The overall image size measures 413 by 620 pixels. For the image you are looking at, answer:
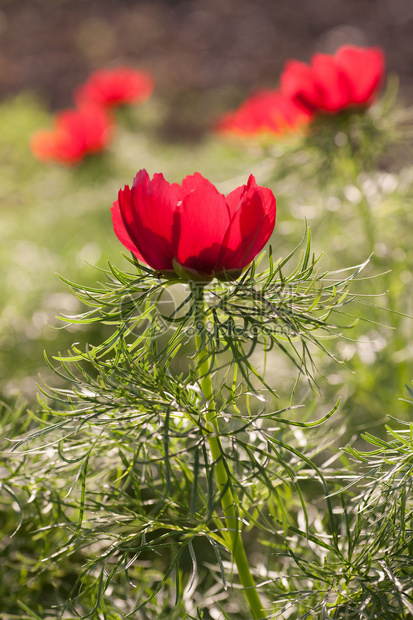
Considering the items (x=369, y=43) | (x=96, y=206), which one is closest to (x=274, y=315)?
(x=96, y=206)

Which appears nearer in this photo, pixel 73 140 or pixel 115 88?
pixel 73 140

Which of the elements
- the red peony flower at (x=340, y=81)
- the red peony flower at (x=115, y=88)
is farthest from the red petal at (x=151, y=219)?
the red peony flower at (x=115, y=88)

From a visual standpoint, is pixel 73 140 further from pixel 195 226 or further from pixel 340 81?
pixel 195 226

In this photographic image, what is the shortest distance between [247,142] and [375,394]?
1.20 feet

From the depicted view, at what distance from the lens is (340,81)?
2.53 ft

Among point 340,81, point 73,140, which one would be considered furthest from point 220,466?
point 73,140

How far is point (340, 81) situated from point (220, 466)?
54cm

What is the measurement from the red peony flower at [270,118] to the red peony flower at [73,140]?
30 cm

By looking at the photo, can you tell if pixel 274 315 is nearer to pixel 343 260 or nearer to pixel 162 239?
pixel 162 239

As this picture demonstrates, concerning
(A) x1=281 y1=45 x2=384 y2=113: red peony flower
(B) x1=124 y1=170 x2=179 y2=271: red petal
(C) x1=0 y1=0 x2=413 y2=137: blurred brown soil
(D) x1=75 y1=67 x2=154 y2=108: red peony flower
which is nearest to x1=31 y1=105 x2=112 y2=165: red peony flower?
(D) x1=75 y1=67 x2=154 y2=108: red peony flower

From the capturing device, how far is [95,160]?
1.63 meters

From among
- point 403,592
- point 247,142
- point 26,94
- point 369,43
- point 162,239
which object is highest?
point 26,94

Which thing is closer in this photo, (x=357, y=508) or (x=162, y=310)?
(x=357, y=508)

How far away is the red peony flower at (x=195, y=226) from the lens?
360 mm
